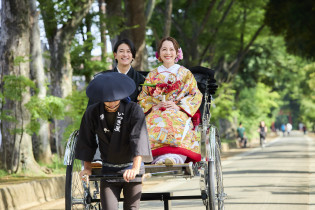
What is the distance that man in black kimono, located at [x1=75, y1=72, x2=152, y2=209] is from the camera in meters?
4.96

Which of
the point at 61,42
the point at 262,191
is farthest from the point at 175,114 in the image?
the point at 61,42

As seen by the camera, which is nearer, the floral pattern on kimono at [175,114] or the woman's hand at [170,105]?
the floral pattern on kimono at [175,114]

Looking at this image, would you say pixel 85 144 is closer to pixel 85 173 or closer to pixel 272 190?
pixel 85 173

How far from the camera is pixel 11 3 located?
13.8 meters

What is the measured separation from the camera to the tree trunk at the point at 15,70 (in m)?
13.7

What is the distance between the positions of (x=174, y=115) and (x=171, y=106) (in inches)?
5.9

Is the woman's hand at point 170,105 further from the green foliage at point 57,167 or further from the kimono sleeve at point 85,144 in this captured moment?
the green foliage at point 57,167

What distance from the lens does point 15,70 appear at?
1359 cm

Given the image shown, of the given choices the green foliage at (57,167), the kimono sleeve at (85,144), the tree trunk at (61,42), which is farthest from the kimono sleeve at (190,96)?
the tree trunk at (61,42)

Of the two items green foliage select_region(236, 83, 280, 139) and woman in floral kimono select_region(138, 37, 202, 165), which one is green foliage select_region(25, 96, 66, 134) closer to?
woman in floral kimono select_region(138, 37, 202, 165)

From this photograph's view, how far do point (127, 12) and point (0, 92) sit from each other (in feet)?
22.6

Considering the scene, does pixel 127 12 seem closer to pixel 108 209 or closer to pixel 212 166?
pixel 212 166

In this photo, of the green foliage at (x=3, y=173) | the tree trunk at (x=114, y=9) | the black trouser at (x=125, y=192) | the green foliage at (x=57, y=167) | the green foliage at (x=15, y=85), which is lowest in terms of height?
the green foliage at (x=57, y=167)

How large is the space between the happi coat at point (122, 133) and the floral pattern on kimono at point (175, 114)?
1.45 meters
